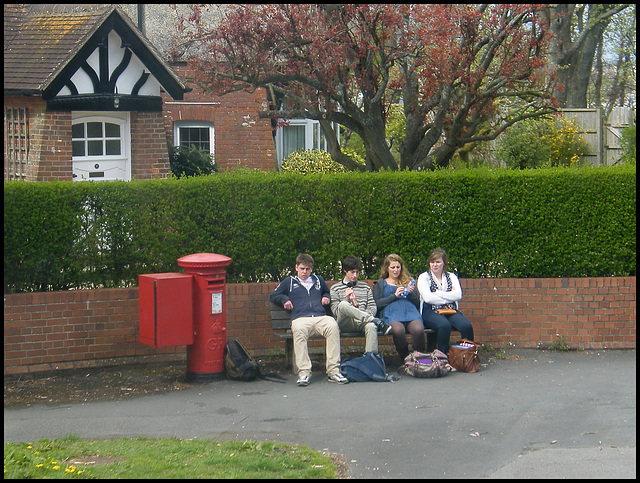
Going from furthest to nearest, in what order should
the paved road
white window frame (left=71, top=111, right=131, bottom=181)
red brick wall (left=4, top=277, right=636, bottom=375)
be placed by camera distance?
white window frame (left=71, top=111, right=131, bottom=181) < red brick wall (left=4, top=277, right=636, bottom=375) < the paved road

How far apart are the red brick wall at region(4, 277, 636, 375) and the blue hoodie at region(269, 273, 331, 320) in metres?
0.58

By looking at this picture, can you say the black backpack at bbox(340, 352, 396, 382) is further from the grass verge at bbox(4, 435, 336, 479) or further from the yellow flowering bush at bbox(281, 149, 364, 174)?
the yellow flowering bush at bbox(281, 149, 364, 174)

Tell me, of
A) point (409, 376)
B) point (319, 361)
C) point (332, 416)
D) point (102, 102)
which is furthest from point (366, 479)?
point (102, 102)

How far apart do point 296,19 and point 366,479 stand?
275 inches

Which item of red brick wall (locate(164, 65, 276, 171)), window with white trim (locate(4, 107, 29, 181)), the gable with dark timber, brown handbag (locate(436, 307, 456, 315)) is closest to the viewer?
brown handbag (locate(436, 307, 456, 315))

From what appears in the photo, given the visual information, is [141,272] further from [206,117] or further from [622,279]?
[206,117]

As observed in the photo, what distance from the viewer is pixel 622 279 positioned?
389 inches

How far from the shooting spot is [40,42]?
14.8 meters

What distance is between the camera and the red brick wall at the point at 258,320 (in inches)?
352

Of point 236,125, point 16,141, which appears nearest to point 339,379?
point 16,141

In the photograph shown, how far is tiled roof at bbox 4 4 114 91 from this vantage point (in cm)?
1391

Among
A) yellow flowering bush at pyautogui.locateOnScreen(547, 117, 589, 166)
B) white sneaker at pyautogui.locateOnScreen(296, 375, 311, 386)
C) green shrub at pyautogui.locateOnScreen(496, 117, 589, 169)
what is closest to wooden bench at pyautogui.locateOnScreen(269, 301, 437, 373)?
white sneaker at pyautogui.locateOnScreen(296, 375, 311, 386)

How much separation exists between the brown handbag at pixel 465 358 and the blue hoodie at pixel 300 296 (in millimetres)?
1520

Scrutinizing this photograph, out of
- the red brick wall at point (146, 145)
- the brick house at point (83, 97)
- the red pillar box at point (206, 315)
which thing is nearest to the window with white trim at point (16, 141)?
the brick house at point (83, 97)
